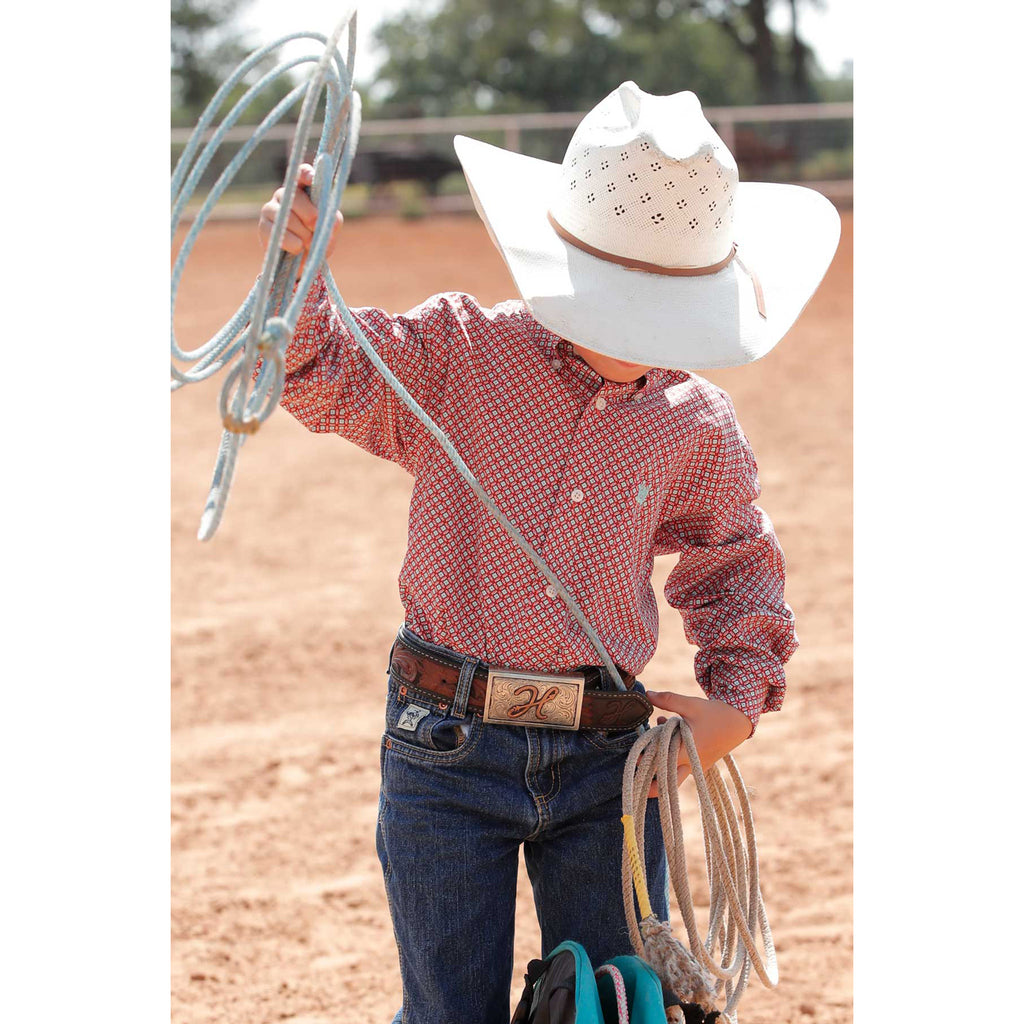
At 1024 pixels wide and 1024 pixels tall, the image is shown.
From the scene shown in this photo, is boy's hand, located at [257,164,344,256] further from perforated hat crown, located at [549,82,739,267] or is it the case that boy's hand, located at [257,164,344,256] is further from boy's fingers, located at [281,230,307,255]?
perforated hat crown, located at [549,82,739,267]

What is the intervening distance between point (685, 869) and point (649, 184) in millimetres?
834

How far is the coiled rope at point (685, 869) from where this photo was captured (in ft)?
5.24

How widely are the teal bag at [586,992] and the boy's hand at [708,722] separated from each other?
0.27 m

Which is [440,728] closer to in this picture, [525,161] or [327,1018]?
[525,161]

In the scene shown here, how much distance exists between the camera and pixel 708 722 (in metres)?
1.70

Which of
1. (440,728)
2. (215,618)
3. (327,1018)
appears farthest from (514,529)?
(215,618)

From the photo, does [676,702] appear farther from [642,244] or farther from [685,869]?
[642,244]

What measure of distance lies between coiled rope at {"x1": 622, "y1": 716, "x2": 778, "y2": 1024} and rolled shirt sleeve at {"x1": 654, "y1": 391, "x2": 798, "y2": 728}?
0.12 m

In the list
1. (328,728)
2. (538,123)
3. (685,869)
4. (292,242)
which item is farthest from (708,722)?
(538,123)

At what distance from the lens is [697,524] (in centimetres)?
174

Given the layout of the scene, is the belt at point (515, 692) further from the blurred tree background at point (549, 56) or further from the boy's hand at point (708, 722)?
the blurred tree background at point (549, 56)

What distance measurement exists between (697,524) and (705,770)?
1.08 feet

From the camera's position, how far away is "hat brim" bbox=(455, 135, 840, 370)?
1.48 m

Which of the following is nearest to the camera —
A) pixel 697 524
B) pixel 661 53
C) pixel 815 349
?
pixel 697 524
